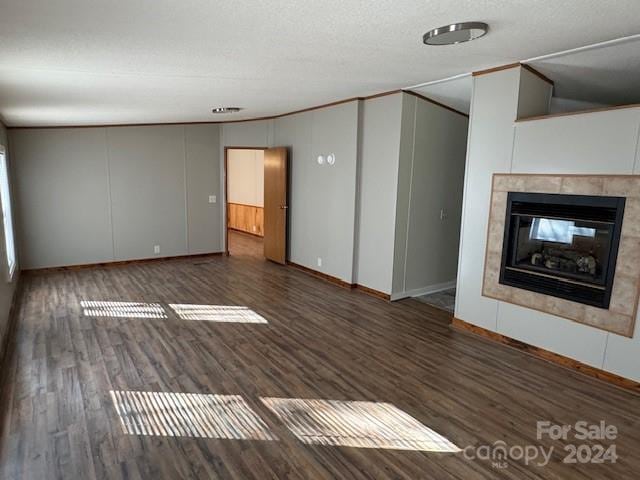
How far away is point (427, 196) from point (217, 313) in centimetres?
300

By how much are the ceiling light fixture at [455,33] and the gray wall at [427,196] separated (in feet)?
6.66

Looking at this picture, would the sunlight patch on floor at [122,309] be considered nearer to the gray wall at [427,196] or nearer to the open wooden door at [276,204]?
the open wooden door at [276,204]

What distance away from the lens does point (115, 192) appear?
21.4ft

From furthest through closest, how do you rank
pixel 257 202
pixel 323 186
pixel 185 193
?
pixel 257 202
pixel 185 193
pixel 323 186

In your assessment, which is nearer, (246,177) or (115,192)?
(115,192)

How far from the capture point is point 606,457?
2270mm

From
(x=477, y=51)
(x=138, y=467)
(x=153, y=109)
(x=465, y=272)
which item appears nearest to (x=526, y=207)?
(x=465, y=272)

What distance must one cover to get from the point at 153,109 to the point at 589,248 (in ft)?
16.7

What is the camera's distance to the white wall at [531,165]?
9.68 ft

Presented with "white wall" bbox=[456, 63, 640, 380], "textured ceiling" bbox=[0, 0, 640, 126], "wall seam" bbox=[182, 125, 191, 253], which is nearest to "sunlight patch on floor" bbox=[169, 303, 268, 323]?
"white wall" bbox=[456, 63, 640, 380]

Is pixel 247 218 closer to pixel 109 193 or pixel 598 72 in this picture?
pixel 109 193

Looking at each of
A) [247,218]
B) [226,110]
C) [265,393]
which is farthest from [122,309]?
[247,218]

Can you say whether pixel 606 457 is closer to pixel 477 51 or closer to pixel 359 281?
pixel 477 51

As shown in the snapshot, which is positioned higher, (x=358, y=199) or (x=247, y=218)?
(x=358, y=199)
